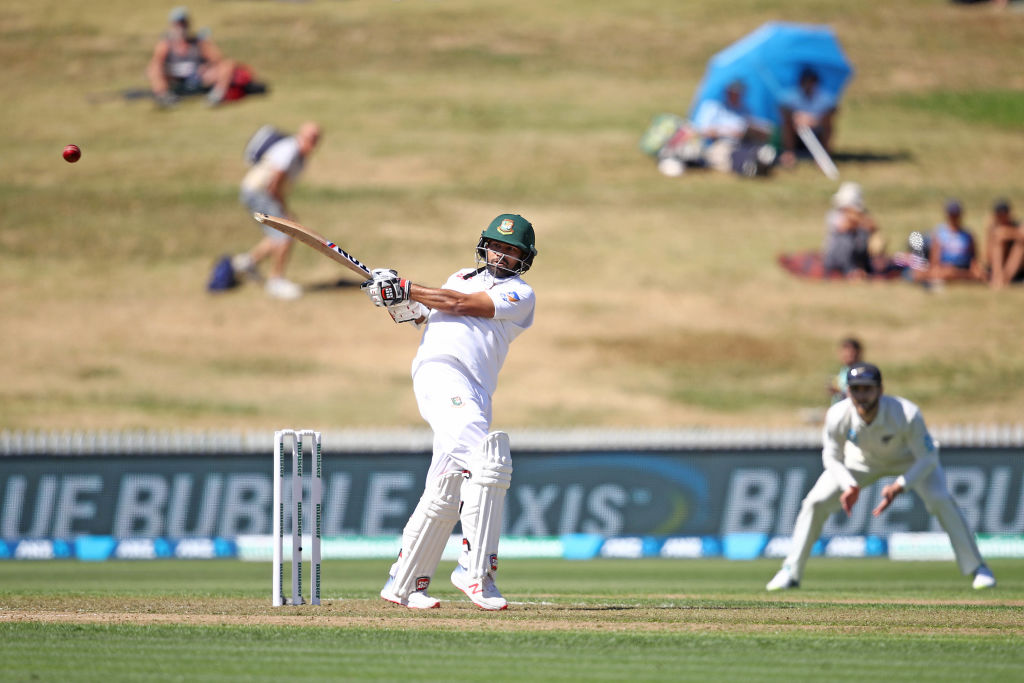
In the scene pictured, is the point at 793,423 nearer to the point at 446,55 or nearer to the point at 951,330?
the point at 951,330

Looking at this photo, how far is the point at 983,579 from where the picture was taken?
9703 millimetres

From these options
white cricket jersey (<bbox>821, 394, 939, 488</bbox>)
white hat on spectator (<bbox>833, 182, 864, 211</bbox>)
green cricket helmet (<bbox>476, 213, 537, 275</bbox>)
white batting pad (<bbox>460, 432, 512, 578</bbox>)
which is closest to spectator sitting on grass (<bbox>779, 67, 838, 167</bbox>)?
white hat on spectator (<bbox>833, 182, 864, 211</bbox>)

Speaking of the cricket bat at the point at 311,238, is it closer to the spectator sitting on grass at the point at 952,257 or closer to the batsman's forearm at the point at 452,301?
the batsman's forearm at the point at 452,301

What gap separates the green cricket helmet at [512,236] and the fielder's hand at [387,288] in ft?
1.57

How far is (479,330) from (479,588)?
1.28 meters

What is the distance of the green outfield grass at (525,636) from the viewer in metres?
5.41

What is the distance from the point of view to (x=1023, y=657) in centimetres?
586

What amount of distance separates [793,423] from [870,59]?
21992 mm

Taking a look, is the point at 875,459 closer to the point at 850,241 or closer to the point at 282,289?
the point at 850,241

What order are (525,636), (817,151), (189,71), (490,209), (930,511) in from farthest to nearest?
(189,71) < (817,151) < (490,209) < (930,511) < (525,636)

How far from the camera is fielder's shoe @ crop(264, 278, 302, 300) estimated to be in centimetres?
2488

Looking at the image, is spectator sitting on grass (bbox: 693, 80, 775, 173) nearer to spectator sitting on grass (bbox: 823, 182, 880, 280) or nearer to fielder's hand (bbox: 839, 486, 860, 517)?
spectator sitting on grass (bbox: 823, 182, 880, 280)

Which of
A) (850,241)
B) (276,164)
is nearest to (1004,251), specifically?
(850,241)

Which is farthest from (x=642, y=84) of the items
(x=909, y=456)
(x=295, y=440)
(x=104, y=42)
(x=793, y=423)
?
(x=295, y=440)
